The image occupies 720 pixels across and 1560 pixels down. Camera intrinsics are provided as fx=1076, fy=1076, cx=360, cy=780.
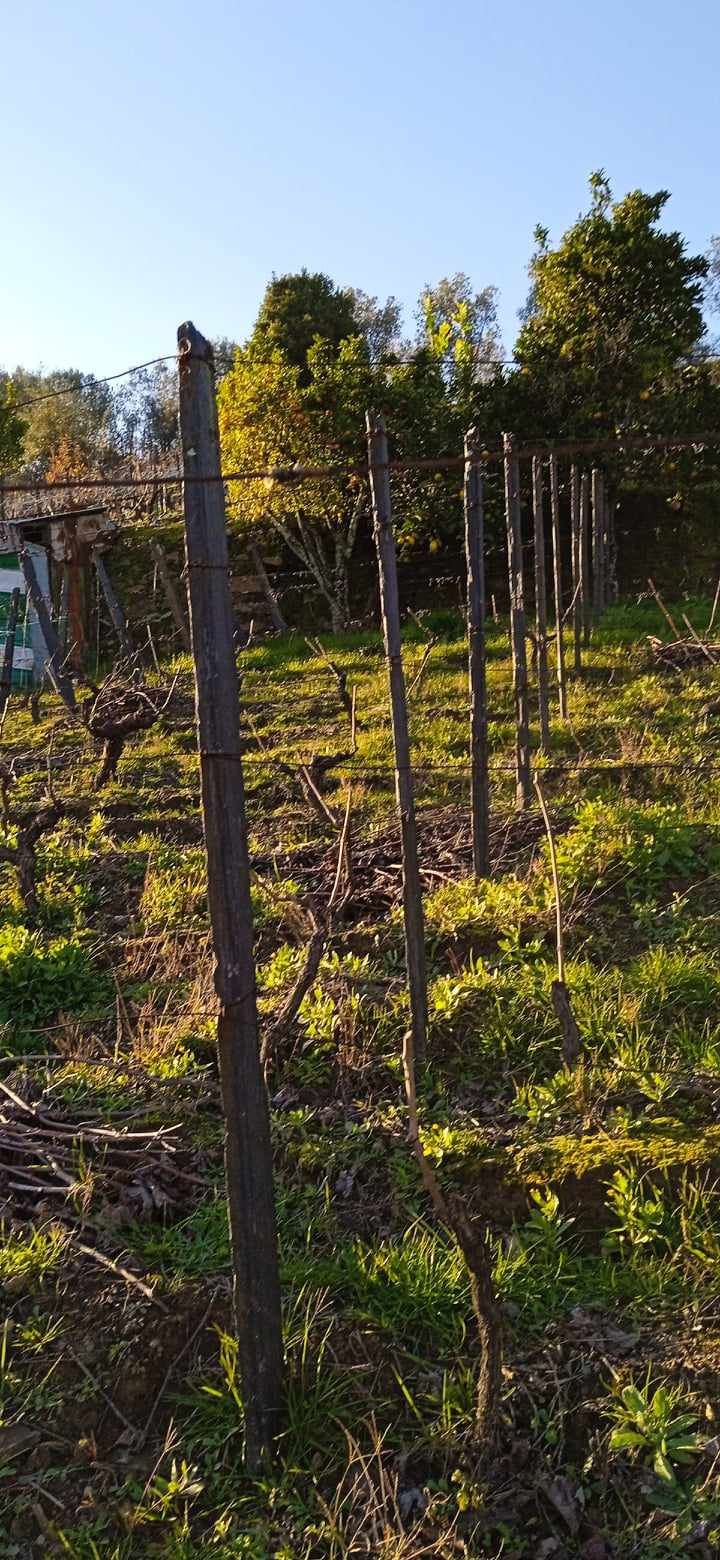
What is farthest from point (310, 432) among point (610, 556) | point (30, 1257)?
point (30, 1257)

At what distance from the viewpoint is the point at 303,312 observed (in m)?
23.1

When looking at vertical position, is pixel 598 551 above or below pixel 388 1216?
above

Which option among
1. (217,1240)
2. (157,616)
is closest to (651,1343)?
(217,1240)

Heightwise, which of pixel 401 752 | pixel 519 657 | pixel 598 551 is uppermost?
pixel 598 551

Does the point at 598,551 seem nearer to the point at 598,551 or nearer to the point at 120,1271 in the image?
the point at 598,551

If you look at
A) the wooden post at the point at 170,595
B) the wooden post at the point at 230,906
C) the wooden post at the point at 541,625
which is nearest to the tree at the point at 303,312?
the wooden post at the point at 170,595

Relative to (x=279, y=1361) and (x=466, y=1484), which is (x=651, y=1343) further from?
(x=279, y=1361)

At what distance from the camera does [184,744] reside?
10.3 metres

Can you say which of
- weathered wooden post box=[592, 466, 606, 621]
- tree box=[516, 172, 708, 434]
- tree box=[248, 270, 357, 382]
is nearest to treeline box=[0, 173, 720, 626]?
tree box=[516, 172, 708, 434]

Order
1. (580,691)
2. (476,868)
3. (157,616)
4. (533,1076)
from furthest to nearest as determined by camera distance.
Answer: (157,616) → (580,691) → (476,868) → (533,1076)

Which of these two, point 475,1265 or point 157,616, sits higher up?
point 157,616

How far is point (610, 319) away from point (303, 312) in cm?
863

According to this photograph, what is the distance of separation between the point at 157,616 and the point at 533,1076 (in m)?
15.7

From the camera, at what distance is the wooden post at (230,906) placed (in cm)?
241
